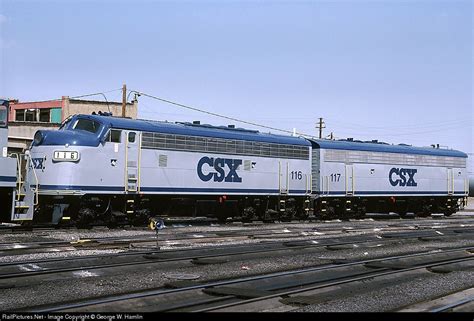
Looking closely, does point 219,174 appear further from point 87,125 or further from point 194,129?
point 87,125

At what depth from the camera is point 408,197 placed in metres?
31.0

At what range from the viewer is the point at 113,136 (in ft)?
63.4

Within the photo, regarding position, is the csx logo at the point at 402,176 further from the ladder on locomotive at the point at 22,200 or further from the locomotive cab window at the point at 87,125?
the ladder on locomotive at the point at 22,200

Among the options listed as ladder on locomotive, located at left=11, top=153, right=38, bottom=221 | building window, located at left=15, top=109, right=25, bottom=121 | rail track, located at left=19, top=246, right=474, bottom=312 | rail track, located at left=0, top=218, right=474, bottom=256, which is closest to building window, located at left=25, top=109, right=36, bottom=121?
building window, located at left=15, top=109, right=25, bottom=121

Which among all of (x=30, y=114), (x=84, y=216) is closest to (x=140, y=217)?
(x=84, y=216)

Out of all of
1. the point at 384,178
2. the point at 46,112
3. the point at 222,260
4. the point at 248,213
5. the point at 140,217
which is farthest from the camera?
the point at 46,112

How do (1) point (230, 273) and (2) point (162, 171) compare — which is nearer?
(1) point (230, 273)

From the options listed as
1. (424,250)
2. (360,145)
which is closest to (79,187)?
(424,250)

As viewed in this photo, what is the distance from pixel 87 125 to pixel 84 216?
3.16 meters

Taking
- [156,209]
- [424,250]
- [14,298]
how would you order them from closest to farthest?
[14,298], [424,250], [156,209]

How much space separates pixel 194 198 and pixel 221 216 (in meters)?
2.27

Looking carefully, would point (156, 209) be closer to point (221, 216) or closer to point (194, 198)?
point (194, 198)

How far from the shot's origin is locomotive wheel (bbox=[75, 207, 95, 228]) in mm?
18625

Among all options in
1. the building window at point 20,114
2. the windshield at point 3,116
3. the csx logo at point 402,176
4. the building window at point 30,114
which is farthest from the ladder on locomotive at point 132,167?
the building window at point 20,114
